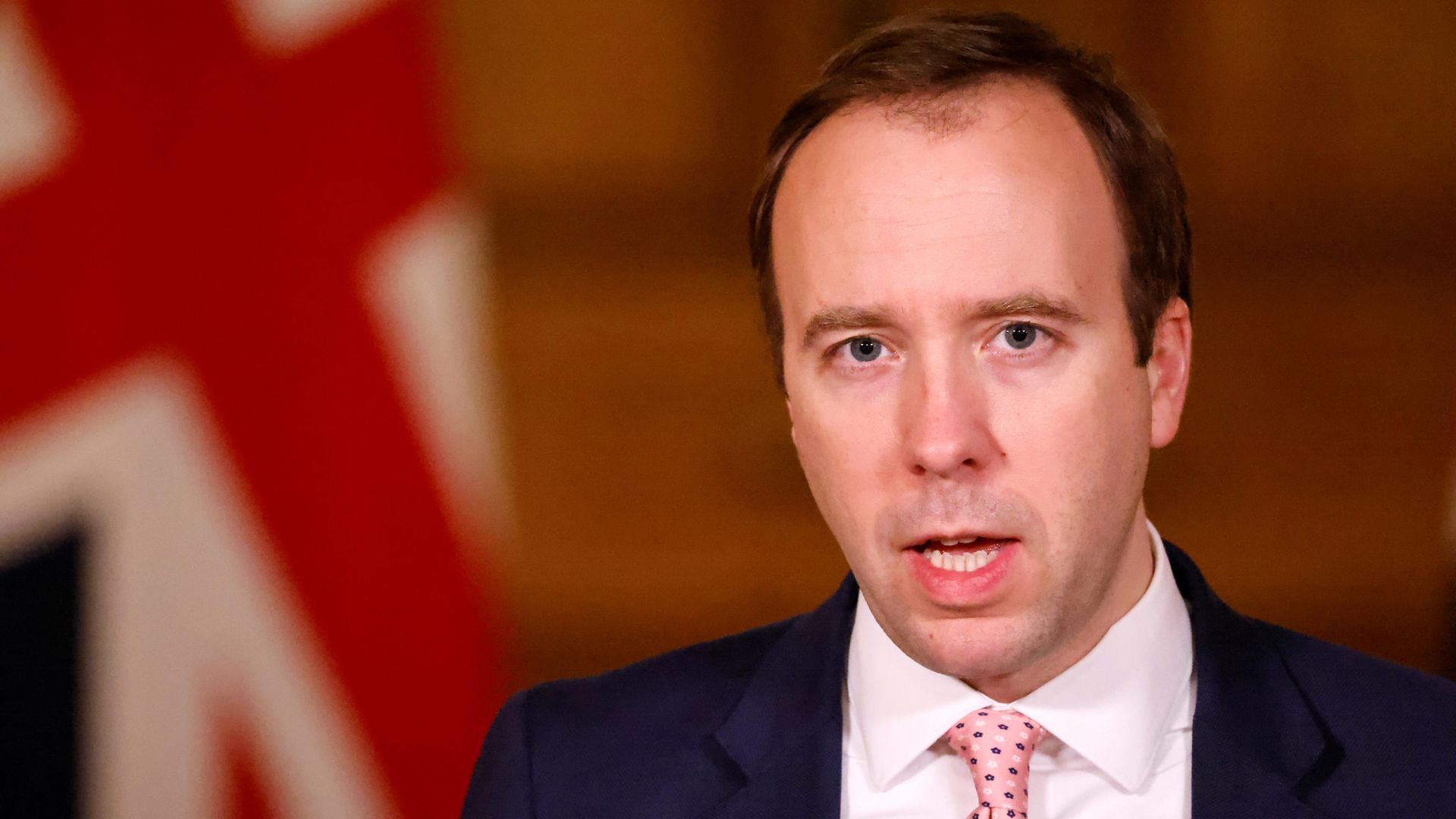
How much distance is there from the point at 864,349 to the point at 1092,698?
45 centimetres

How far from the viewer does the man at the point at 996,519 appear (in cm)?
138

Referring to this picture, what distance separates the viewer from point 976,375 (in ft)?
4.53

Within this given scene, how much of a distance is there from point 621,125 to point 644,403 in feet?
1.75

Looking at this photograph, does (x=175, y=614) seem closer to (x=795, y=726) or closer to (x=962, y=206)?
(x=795, y=726)

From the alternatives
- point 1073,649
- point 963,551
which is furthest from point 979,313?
point 1073,649

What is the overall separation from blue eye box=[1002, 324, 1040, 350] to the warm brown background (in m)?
1.20

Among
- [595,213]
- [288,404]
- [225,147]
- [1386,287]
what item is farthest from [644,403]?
[1386,287]

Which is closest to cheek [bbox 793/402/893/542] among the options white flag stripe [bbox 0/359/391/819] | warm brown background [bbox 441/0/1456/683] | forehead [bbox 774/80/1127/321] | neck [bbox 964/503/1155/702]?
forehead [bbox 774/80/1127/321]

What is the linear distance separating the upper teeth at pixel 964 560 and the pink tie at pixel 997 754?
0.19m

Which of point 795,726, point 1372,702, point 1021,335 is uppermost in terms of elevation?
point 1021,335

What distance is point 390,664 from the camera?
2584mm

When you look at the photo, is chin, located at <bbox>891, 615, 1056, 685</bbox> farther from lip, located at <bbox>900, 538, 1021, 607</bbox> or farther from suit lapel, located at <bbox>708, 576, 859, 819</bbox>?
suit lapel, located at <bbox>708, 576, 859, 819</bbox>

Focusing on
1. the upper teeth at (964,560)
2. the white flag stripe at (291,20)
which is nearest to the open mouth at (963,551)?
the upper teeth at (964,560)

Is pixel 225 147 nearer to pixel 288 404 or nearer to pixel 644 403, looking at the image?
pixel 288 404
